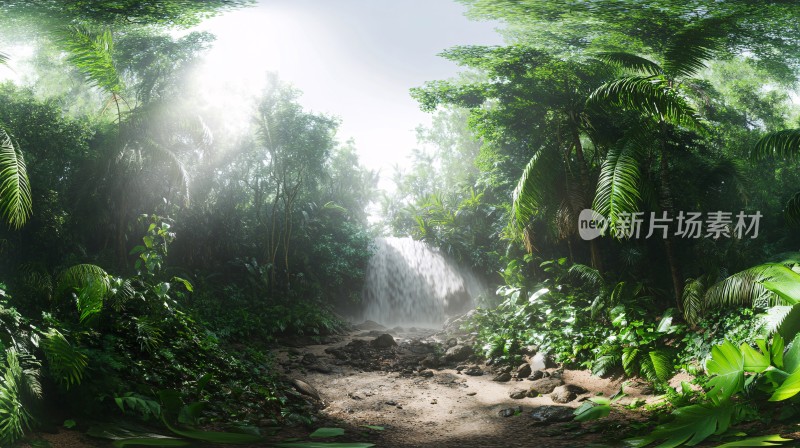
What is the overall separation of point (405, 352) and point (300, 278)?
224 inches

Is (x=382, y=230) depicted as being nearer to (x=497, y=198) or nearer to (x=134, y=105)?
(x=497, y=198)

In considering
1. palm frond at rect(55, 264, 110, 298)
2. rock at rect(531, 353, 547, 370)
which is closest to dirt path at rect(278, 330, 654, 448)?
rock at rect(531, 353, 547, 370)

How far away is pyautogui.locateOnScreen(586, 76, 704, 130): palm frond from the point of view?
233 inches

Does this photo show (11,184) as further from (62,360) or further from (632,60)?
(632,60)

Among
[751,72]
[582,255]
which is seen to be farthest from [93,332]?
[751,72]

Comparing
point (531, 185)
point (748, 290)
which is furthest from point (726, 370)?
point (531, 185)

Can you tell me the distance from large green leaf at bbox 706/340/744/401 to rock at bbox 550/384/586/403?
68.5 inches

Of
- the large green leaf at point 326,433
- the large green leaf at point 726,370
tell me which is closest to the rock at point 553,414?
the large green leaf at point 726,370

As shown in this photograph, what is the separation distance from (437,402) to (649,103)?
462 cm

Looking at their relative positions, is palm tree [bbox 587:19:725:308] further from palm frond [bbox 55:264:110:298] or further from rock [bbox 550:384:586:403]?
palm frond [bbox 55:264:110:298]

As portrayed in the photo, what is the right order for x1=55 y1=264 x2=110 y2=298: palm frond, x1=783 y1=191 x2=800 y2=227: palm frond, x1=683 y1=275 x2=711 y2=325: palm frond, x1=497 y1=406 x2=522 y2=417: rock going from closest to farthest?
x1=55 y1=264 x2=110 y2=298: palm frond → x1=497 y1=406 x2=522 y2=417: rock → x1=683 y1=275 x2=711 y2=325: palm frond → x1=783 y1=191 x2=800 y2=227: palm frond

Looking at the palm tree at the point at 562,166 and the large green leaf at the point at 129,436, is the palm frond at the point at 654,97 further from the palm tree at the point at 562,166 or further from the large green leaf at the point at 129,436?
the large green leaf at the point at 129,436

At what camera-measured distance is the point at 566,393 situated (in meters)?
4.90

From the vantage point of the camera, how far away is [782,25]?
693 cm
